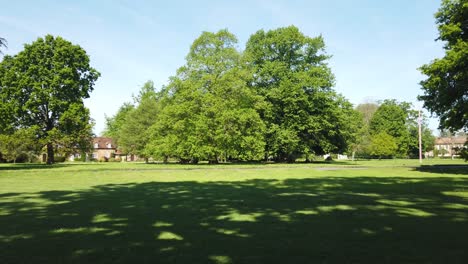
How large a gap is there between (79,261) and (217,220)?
3826mm

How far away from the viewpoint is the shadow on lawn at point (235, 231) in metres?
5.51

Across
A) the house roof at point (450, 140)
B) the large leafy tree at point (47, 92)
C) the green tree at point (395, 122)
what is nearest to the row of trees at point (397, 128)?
the green tree at point (395, 122)

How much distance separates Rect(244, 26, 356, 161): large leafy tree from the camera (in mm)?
51531

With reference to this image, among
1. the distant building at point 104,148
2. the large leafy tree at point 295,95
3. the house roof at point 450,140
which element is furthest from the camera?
the house roof at point 450,140

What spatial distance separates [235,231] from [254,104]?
44.2m

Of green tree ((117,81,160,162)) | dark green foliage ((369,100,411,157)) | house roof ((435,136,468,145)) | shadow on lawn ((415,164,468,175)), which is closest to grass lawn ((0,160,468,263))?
shadow on lawn ((415,164,468,175))

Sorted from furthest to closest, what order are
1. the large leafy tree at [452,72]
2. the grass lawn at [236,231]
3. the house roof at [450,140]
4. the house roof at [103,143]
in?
the house roof at [450,140]
the house roof at [103,143]
the large leafy tree at [452,72]
the grass lawn at [236,231]

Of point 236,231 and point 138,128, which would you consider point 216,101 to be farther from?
point 236,231

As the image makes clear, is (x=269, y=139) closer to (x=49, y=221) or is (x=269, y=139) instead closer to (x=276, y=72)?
(x=276, y=72)

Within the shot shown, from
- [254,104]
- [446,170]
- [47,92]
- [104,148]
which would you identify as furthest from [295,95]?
[104,148]

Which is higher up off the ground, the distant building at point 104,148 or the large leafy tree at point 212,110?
the large leafy tree at point 212,110

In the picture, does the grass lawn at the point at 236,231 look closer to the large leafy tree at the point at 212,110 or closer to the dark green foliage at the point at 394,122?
the large leafy tree at the point at 212,110

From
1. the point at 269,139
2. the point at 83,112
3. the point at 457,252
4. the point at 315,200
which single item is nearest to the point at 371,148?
the point at 269,139

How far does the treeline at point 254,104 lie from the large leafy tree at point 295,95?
0.15m
